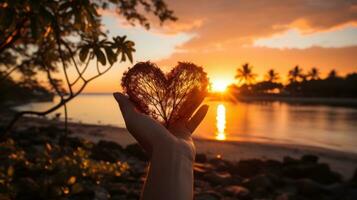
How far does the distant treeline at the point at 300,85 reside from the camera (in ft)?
281

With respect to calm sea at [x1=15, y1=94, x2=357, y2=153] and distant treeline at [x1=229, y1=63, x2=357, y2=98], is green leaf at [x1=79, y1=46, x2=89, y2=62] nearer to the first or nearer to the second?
calm sea at [x1=15, y1=94, x2=357, y2=153]

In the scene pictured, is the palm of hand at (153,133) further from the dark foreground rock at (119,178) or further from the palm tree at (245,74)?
the palm tree at (245,74)

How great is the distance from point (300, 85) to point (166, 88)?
370 ft

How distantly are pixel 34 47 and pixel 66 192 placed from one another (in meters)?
4.36

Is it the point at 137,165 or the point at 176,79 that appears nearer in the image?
the point at 176,79

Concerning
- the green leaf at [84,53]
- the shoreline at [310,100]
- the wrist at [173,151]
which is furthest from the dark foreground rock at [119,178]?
the shoreline at [310,100]

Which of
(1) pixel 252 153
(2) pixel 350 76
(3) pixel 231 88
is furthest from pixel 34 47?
(3) pixel 231 88

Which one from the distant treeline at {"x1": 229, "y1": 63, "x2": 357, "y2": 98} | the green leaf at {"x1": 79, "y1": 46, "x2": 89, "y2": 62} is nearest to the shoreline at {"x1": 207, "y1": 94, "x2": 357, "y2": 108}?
the distant treeline at {"x1": 229, "y1": 63, "x2": 357, "y2": 98}

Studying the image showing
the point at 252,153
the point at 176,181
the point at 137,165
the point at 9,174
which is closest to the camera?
the point at 176,181

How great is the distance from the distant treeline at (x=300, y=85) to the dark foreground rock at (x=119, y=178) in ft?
260

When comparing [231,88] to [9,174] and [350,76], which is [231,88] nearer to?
[350,76]

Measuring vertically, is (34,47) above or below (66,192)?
above

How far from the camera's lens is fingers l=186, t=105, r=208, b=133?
1.87m

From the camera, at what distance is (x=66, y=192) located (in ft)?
14.7
